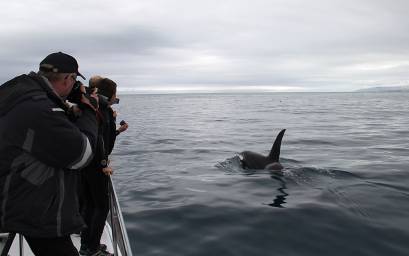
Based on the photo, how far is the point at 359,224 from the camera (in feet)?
29.9

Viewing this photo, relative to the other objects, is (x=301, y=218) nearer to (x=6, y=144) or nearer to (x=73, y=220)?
(x=73, y=220)

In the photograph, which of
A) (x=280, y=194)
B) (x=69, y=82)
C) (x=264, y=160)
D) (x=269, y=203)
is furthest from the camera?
(x=264, y=160)

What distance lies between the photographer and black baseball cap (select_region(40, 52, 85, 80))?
12.6 feet

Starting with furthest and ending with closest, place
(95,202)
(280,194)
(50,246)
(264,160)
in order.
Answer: (264,160) → (280,194) → (95,202) → (50,246)

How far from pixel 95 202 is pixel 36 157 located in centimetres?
217

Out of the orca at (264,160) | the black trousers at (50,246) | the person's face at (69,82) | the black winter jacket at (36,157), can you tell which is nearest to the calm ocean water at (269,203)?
the orca at (264,160)

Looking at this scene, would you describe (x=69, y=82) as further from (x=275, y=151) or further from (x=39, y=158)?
(x=275, y=151)

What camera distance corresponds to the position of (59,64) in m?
3.85

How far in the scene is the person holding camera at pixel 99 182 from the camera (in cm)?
529

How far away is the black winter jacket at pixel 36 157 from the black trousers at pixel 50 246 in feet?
0.57

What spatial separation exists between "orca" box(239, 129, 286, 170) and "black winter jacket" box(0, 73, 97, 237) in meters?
11.8

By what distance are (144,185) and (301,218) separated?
578 cm

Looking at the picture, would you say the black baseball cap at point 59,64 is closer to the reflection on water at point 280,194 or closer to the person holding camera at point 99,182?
the person holding camera at point 99,182

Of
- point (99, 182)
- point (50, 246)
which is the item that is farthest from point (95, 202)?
point (50, 246)
